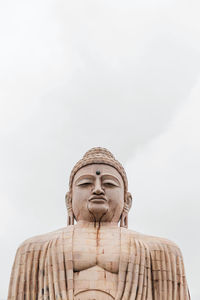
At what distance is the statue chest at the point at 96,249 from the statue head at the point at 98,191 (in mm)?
547

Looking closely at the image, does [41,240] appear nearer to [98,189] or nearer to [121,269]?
[98,189]

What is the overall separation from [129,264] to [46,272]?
2083 millimetres

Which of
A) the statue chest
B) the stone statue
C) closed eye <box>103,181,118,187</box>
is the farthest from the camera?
closed eye <box>103,181,118,187</box>

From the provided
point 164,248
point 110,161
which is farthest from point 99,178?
point 164,248

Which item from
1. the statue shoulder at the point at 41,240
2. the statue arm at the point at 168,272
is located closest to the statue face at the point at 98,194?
the statue shoulder at the point at 41,240

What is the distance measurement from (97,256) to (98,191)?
1.85 metres

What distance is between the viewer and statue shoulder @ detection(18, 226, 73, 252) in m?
18.4

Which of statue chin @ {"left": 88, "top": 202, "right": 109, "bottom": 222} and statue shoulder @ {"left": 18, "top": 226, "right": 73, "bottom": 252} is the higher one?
statue chin @ {"left": 88, "top": 202, "right": 109, "bottom": 222}

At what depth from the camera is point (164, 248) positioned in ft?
60.3

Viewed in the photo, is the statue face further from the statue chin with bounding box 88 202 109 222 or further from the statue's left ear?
the statue's left ear

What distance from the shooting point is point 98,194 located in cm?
1861

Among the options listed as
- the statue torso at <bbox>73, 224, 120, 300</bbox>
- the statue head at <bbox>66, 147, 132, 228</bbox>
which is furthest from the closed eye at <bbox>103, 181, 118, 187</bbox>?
the statue torso at <bbox>73, 224, 120, 300</bbox>

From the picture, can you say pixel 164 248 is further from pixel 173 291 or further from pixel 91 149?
pixel 91 149

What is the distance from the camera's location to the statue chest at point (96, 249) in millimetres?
17438
